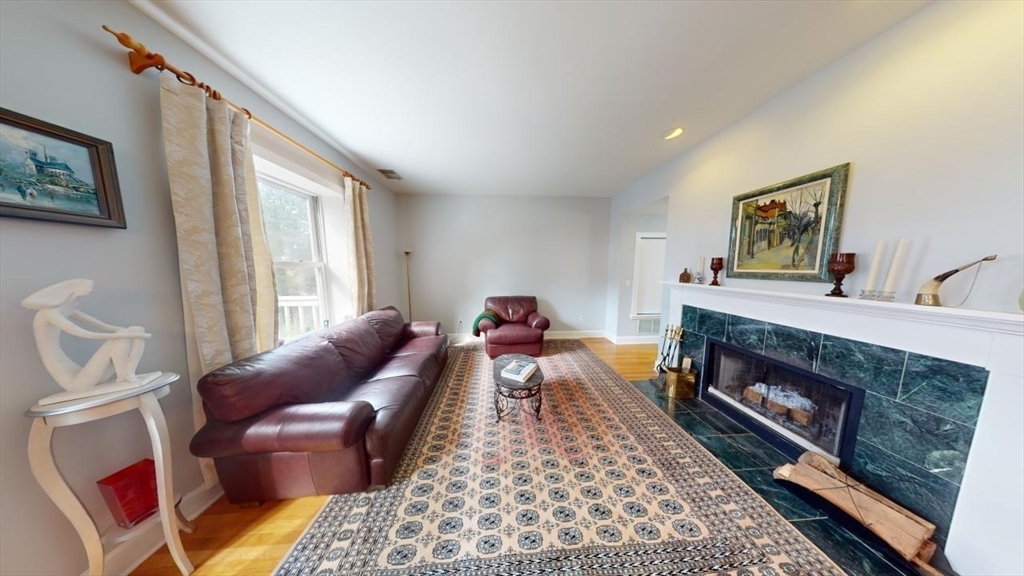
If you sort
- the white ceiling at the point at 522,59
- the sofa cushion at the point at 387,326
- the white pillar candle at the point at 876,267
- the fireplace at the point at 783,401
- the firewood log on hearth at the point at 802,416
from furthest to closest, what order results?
the sofa cushion at the point at 387,326 < the firewood log on hearth at the point at 802,416 < the fireplace at the point at 783,401 < the white pillar candle at the point at 876,267 < the white ceiling at the point at 522,59

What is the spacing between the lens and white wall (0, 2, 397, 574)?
931 mm

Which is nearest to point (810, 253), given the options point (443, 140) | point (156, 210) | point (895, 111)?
point (895, 111)

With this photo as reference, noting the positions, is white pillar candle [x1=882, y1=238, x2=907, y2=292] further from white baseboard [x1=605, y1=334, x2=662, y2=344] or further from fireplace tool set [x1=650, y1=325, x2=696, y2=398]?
white baseboard [x1=605, y1=334, x2=662, y2=344]

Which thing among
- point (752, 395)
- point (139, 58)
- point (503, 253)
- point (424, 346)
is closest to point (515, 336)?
point (424, 346)

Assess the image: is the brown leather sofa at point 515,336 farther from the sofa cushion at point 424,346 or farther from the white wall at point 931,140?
the white wall at point 931,140

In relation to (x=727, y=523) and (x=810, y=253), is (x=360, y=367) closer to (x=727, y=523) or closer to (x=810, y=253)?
(x=727, y=523)

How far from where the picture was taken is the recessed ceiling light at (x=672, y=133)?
2.33m

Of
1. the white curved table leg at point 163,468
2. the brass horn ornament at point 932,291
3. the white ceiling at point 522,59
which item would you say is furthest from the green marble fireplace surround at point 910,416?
the white curved table leg at point 163,468

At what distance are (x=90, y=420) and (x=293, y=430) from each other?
641 mm

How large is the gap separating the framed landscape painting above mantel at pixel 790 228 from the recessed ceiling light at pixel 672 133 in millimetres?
754

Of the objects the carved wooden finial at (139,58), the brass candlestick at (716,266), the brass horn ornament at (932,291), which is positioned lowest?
the brass horn ornament at (932,291)

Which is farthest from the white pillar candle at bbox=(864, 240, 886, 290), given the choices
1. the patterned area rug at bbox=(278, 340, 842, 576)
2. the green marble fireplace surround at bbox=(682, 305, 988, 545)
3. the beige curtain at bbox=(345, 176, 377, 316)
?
the beige curtain at bbox=(345, 176, 377, 316)

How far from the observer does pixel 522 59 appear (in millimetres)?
1543

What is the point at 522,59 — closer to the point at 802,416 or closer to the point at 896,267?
the point at 896,267
